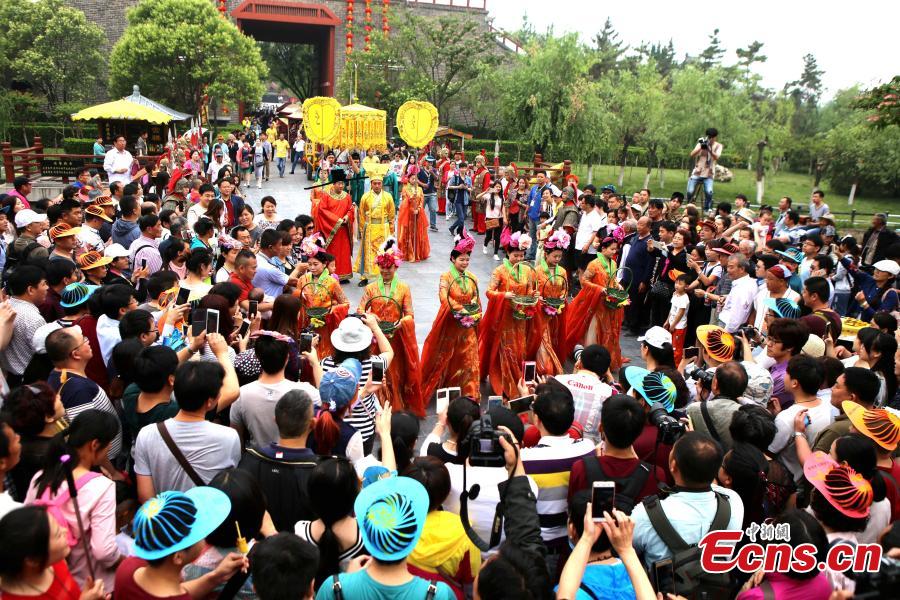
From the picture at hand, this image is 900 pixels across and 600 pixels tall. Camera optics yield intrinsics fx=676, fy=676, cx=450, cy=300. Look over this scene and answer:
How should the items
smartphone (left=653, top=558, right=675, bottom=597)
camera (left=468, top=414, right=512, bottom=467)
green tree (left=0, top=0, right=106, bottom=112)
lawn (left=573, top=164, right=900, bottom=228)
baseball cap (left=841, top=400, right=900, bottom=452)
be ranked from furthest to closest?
lawn (left=573, top=164, right=900, bottom=228) < green tree (left=0, top=0, right=106, bottom=112) < baseball cap (left=841, top=400, right=900, bottom=452) < camera (left=468, top=414, right=512, bottom=467) < smartphone (left=653, top=558, right=675, bottom=597)

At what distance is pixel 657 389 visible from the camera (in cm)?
373

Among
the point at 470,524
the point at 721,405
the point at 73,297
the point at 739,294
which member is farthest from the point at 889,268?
the point at 73,297

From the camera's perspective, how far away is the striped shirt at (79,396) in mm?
3598

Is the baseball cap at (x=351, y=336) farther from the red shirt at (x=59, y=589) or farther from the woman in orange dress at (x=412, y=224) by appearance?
the woman in orange dress at (x=412, y=224)

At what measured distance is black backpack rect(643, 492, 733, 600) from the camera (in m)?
2.73

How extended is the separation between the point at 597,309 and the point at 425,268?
5652mm

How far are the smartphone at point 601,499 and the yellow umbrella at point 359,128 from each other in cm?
1331

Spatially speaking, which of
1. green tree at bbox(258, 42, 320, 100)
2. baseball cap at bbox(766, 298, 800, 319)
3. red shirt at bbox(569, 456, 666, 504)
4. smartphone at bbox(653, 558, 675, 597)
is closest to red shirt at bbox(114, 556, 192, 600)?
red shirt at bbox(569, 456, 666, 504)

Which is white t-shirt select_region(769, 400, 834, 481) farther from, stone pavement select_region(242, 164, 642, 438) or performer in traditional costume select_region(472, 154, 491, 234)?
performer in traditional costume select_region(472, 154, 491, 234)

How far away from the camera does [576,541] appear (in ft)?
9.09

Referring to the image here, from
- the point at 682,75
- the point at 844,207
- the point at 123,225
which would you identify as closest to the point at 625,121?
the point at 682,75

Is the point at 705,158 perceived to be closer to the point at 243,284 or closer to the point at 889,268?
the point at 889,268

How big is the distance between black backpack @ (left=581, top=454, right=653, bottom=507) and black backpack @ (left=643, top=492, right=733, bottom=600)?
0.66 feet

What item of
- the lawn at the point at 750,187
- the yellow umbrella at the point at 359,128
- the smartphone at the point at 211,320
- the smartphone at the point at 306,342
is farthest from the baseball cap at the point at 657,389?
the lawn at the point at 750,187
